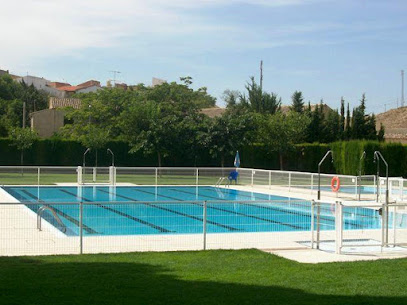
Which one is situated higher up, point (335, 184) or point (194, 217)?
point (335, 184)

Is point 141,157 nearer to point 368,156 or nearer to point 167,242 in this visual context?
point 368,156

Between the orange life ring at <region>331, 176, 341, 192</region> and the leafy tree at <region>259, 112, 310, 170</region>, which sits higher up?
the leafy tree at <region>259, 112, 310, 170</region>

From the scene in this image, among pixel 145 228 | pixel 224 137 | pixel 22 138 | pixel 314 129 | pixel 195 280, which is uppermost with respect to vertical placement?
pixel 314 129

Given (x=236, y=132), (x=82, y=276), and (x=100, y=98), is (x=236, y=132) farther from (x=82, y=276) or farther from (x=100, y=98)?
(x=82, y=276)

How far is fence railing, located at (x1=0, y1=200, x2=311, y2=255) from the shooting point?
42.4ft

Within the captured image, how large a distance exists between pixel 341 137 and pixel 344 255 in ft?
154

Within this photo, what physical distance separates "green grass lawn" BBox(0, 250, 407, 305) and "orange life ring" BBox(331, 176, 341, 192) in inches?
671

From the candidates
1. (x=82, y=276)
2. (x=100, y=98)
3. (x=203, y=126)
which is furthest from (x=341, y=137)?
(x=82, y=276)

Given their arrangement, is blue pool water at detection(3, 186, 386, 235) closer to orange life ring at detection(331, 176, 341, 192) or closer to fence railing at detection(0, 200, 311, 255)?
fence railing at detection(0, 200, 311, 255)

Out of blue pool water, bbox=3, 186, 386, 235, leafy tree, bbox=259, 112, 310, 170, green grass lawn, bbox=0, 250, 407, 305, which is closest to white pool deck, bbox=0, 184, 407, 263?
blue pool water, bbox=3, 186, 386, 235

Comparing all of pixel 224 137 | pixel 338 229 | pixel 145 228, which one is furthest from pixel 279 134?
pixel 338 229

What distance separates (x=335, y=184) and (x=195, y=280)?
21.0 metres

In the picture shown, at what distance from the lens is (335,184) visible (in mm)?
29125

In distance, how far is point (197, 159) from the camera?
166ft
